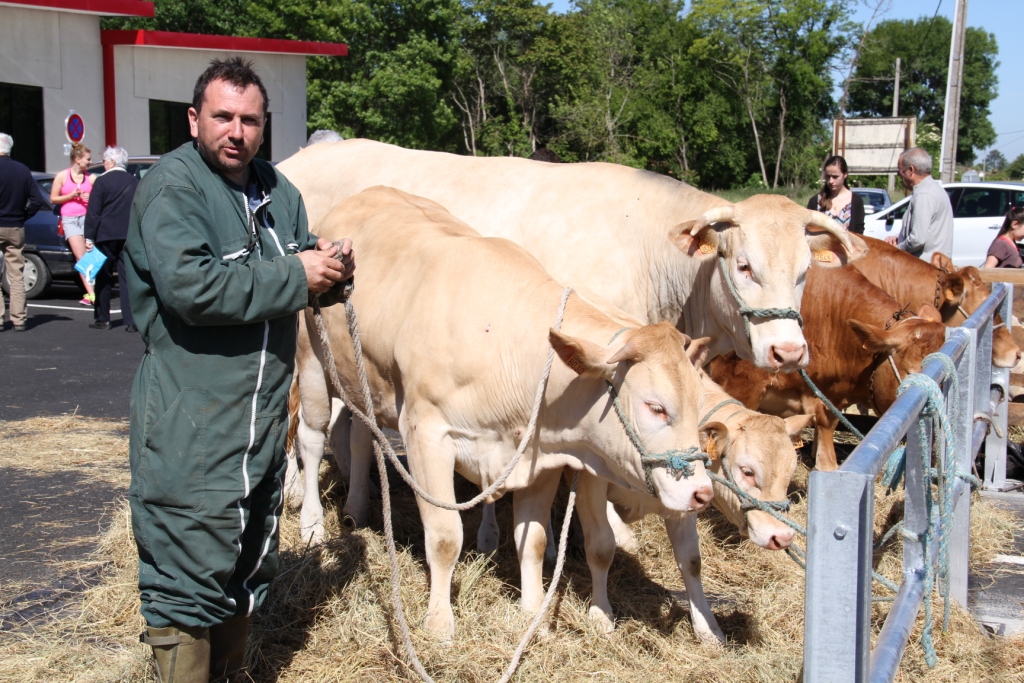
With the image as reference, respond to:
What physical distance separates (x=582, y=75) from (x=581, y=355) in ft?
142

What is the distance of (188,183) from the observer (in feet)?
9.91

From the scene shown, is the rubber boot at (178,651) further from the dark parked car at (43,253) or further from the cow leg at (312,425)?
the dark parked car at (43,253)

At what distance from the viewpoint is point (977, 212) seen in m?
17.7

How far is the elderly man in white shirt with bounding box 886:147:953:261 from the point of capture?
27.1 ft

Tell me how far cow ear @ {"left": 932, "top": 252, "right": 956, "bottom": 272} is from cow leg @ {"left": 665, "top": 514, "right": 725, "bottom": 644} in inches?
155

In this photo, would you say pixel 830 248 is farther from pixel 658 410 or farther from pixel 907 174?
pixel 907 174

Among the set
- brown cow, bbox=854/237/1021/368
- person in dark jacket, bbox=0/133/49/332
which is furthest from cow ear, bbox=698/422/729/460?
person in dark jacket, bbox=0/133/49/332

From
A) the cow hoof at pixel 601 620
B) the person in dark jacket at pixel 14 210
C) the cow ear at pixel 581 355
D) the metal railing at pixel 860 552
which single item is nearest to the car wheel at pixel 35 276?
the person in dark jacket at pixel 14 210

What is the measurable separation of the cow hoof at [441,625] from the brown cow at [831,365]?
2.95 meters

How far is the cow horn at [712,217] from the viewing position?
467 cm

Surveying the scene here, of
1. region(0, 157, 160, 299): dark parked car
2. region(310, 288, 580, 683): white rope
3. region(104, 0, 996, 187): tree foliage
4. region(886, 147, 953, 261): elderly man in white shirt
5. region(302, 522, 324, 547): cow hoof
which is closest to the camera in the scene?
region(310, 288, 580, 683): white rope

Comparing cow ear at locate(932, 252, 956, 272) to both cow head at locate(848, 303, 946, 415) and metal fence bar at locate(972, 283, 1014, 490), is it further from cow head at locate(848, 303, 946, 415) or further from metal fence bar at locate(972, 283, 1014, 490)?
cow head at locate(848, 303, 946, 415)

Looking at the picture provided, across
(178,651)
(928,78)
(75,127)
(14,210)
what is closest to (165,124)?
(75,127)

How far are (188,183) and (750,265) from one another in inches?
103
